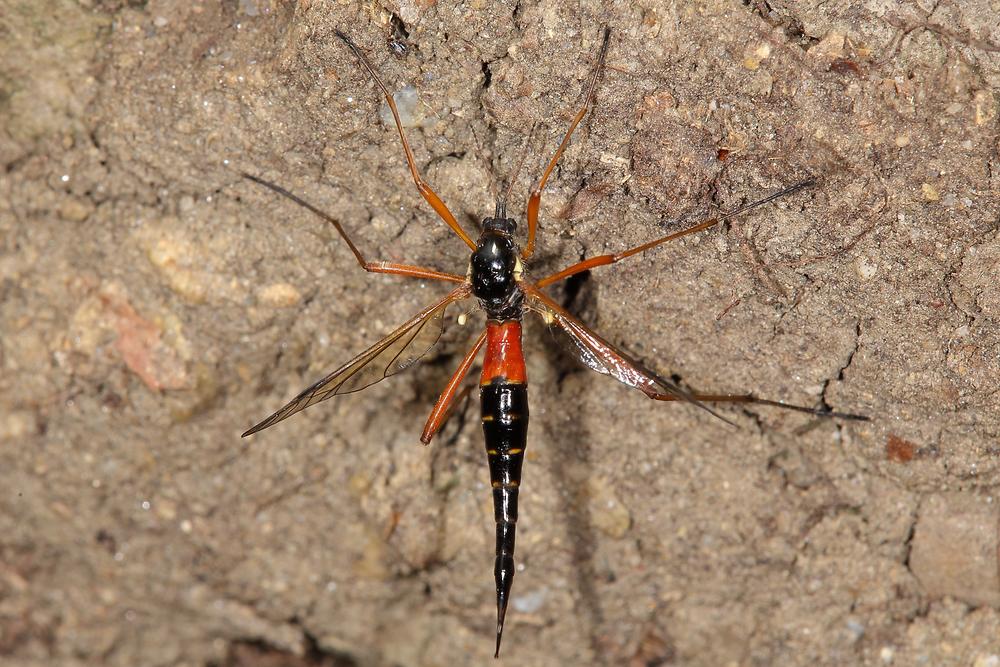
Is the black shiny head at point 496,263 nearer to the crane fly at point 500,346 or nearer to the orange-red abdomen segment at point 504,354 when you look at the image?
the crane fly at point 500,346

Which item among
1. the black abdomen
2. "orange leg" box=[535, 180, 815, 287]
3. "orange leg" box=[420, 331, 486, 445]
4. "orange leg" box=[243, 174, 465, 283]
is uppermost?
"orange leg" box=[243, 174, 465, 283]

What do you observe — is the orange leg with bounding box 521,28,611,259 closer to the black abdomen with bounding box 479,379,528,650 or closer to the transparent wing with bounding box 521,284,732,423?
the transparent wing with bounding box 521,284,732,423

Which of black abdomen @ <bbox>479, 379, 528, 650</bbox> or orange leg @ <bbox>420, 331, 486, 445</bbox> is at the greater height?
orange leg @ <bbox>420, 331, 486, 445</bbox>

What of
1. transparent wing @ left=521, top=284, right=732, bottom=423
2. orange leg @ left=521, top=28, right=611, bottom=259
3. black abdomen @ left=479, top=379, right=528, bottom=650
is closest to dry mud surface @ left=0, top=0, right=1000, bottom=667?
orange leg @ left=521, top=28, right=611, bottom=259

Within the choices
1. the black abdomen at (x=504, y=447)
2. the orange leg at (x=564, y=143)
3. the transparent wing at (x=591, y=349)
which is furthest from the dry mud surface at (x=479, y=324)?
the black abdomen at (x=504, y=447)

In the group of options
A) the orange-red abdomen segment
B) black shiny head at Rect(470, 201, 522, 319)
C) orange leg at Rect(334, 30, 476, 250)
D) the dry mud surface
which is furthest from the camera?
the orange-red abdomen segment

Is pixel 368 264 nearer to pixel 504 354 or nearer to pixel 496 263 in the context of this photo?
pixel 496 263
